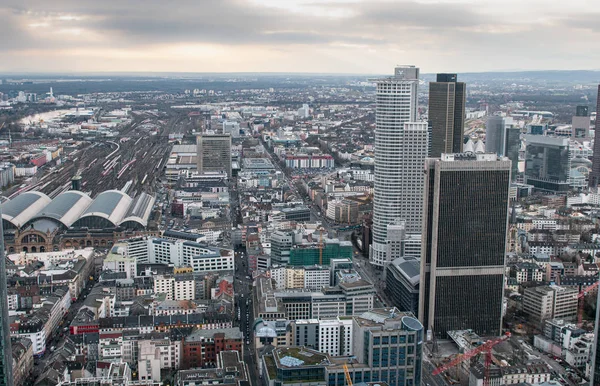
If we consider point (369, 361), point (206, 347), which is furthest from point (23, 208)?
point (369, 361)

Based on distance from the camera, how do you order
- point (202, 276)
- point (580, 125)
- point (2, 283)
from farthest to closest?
point (580, 125) < point (202, 276) < point (2, 283)

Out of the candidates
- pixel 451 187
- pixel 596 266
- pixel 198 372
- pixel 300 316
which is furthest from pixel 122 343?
pixel 596 266

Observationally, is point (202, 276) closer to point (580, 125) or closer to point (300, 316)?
point (300, 316)

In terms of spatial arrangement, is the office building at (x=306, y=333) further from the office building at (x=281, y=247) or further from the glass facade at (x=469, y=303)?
the office building at (x=281, y=247)

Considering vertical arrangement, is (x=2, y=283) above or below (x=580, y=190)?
above

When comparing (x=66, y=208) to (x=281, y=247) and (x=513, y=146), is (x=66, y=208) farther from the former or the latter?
(x=513, y=146)

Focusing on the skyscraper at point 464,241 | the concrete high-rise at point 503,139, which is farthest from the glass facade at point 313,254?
the concrete high-rise at point 503,139
